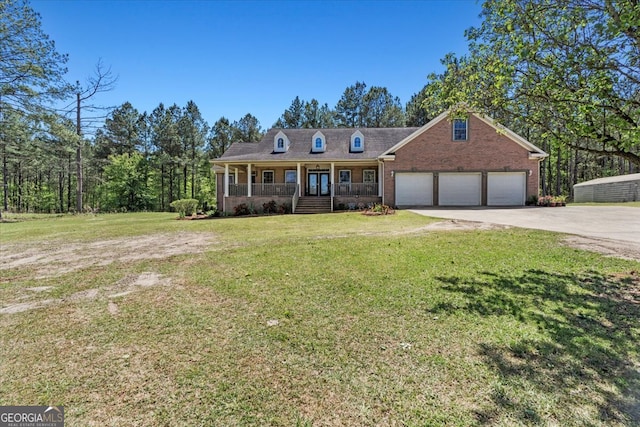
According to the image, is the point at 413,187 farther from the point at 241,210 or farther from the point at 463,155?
the point at 241,210

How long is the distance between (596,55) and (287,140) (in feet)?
68.0

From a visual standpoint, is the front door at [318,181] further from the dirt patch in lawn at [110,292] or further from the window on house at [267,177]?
the dirt patch in lawn at [110,292]

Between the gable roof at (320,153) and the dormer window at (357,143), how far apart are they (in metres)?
0.24

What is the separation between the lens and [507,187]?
20.3 m

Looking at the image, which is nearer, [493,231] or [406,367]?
[406,367]

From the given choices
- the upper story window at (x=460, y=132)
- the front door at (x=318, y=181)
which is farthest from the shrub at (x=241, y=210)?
the upper story window at (x=460, y=132)

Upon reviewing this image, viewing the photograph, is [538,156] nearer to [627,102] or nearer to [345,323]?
[627,102]

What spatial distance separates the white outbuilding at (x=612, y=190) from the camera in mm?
25806

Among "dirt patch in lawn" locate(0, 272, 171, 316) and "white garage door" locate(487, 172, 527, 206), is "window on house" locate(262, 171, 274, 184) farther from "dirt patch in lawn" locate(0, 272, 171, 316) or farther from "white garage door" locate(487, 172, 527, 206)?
"dirt patch in lawn" locate(0, 272, 171, 316)

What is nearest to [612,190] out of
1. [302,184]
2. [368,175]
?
[368,175]

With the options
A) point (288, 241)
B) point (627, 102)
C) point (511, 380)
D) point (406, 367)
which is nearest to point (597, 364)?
point (511, 380)

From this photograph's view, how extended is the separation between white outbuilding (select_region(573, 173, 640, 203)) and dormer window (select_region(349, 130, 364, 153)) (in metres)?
23.4

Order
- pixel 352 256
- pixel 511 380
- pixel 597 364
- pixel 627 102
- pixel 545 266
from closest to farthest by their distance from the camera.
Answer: pixel 511 380
pixel 597 364
pixel 627 102
pixel 545 266
pixel 352 256

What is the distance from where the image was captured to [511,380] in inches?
103
